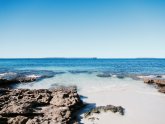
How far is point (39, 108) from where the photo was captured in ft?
51.8

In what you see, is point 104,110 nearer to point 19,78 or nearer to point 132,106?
point 132,106

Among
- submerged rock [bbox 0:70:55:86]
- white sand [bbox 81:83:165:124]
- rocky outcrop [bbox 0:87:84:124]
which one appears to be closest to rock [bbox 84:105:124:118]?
white sand [bbox 81:83:165:124]

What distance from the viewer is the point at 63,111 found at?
14750 millimetres

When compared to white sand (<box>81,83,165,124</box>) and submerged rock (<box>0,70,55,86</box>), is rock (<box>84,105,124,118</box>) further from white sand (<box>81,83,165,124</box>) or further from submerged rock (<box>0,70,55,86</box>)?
submerged rock (<box>0,70,55,86</box>)

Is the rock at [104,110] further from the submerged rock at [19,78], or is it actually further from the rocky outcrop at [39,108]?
the submerged rock at [19,78]

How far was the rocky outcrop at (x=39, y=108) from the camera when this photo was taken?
13041 mm

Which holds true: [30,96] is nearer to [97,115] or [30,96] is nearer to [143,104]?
[97,115]

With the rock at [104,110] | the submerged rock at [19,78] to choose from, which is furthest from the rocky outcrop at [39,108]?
the submerged rock at [19,78]

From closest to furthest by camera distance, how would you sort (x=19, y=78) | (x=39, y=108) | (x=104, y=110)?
(x=39, y=108) → (x=104, y=110) → (x=19, y=78)

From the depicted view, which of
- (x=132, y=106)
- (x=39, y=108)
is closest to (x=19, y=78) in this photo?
(x=39, y=108)

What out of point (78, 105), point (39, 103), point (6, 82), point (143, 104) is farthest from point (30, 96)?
point (6, 82)

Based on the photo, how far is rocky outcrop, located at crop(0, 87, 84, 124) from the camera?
42.8 ft

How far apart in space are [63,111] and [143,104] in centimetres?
765

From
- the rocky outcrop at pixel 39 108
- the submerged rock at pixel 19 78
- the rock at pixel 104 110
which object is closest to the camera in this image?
the rocky outcrop at pixel 39 108
